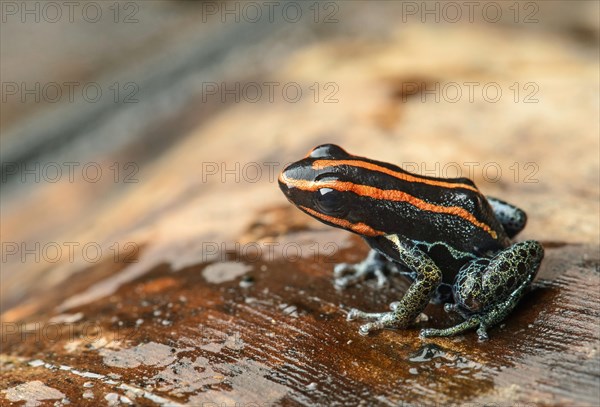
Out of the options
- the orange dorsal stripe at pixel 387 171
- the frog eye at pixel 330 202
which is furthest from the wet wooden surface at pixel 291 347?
the orange dorsal stripe at pixel 387 171

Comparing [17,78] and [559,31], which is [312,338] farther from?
[17,78]

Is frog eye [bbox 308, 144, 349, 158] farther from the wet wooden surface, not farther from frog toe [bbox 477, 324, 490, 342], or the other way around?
frog toe [bbox 477, 324, 490, 342]

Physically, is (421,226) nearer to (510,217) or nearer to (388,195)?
(388,195)

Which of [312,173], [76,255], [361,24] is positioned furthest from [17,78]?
[312,173]

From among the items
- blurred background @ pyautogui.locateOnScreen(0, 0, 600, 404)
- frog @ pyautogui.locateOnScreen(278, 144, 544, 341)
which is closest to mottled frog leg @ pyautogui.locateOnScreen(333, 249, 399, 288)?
frog @ pyautogui.locateOnScreen(278, 144, 544, 341)

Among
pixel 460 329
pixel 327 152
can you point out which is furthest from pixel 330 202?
pixel 460 329

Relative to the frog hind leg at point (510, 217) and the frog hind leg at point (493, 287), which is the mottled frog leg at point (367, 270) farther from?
the frog hind leg at point (510, 217)
